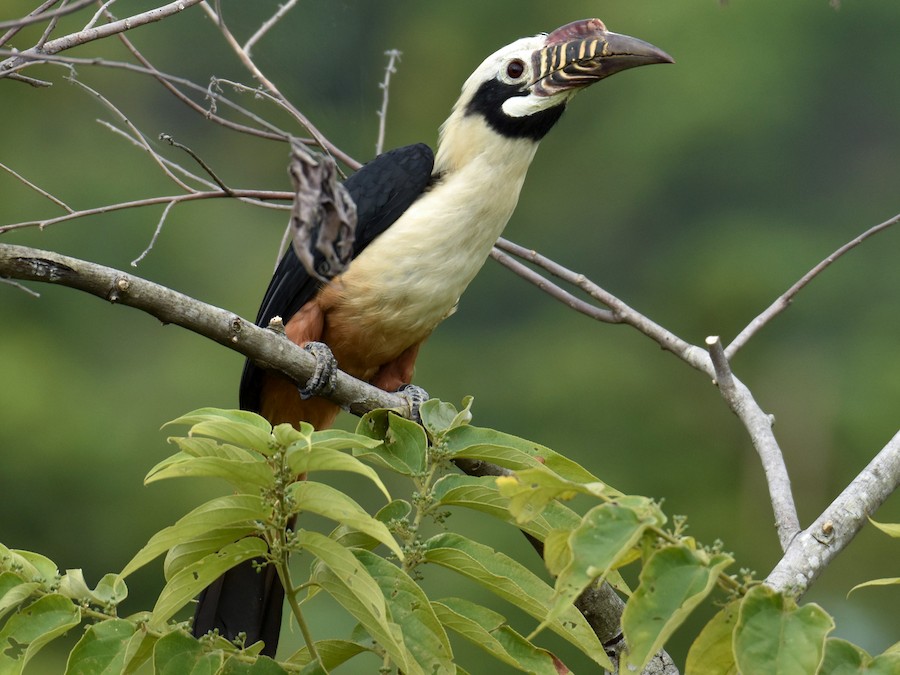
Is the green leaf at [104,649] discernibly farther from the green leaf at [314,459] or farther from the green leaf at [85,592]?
the green leaf at [314,459]

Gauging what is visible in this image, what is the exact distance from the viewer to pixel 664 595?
1.42 metres

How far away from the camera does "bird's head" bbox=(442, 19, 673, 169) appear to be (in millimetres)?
3135

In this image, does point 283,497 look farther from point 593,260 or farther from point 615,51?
point 593,260

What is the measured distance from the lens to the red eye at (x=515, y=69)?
3.30 metres

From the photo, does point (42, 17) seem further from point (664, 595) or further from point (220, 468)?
point (664, 595)

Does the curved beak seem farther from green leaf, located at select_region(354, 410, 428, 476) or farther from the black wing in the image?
green leaf, located at select_region(354, 410, 428, 476)

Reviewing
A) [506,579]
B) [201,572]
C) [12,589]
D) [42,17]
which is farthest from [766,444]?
[42,17]

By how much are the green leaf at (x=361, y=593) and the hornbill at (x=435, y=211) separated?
5.00 feet

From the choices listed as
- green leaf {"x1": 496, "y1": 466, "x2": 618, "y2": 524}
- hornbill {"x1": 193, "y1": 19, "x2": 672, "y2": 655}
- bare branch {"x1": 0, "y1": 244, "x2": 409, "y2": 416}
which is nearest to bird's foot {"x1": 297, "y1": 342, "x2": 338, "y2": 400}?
bare branch {"x1": 0, "y1": 244, "x2": 409, "y2": 416}

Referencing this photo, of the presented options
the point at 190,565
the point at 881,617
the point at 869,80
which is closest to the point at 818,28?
the point at 869,80

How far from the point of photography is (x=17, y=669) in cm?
175

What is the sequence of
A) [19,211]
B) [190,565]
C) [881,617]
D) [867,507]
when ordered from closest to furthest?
[190,565] → [867,507] → [881,617] → [19,211]

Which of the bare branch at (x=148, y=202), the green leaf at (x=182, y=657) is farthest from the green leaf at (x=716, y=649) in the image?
the bare branch at (x=148, y=202)

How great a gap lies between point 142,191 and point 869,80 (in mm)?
7225
